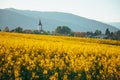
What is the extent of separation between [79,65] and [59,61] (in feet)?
2.70

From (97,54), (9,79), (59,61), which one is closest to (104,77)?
(59,61)

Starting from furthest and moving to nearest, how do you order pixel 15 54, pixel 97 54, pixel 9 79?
pixel 97 54 → pixel 15 54 → pixel 9 79

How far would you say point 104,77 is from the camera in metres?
10.5

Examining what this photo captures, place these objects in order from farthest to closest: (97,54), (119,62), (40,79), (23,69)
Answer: (97,54) < (119,62) < (23,69) < (40,79)

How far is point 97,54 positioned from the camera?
16484mm

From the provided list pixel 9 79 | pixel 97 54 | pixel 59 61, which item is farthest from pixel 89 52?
pixel 9 79

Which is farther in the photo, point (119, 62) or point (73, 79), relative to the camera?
point (119, 62)

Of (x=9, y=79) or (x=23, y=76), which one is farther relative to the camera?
(x=23, y=76)

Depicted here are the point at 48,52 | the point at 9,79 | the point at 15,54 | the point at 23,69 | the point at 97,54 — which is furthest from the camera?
the point at 97,54

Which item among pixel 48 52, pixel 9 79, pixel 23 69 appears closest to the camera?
pixel 9 79

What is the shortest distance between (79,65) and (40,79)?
178 cm

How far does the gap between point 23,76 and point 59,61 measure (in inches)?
78.2

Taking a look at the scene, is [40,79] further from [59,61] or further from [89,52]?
[89,52]

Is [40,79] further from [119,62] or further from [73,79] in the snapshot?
[119,62]
